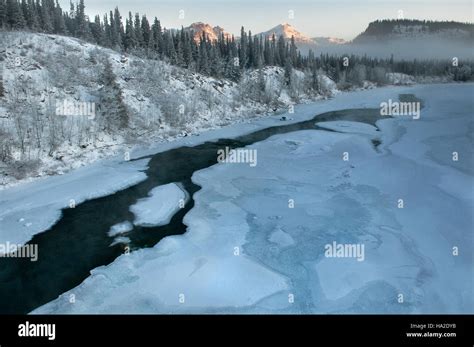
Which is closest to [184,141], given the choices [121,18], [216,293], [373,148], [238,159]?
[238,159]

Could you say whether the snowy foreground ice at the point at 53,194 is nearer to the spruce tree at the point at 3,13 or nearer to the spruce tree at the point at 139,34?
the spruce tree at the point at 3,13

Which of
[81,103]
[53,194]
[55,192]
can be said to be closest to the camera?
[53,194]

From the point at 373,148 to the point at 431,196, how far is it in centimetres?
1417

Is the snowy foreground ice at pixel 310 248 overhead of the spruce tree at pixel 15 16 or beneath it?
beneath

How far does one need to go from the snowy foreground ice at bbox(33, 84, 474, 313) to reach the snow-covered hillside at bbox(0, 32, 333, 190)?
1337 cm

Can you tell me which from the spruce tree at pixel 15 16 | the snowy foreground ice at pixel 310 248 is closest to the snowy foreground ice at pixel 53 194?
the snowy foreground ice at pixel 310 248

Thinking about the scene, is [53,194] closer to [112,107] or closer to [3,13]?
[112,107]

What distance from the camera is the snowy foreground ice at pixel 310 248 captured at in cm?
1291

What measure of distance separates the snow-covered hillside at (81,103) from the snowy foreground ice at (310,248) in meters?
13.4

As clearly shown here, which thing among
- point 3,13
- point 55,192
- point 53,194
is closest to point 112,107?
point 55,192

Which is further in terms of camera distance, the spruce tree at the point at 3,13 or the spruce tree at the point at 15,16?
the spruce tree at the point at 15,16

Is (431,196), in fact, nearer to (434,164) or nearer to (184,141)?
(434,164)

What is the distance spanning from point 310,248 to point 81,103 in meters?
33.3

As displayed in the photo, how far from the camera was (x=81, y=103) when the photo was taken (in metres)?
40.0
